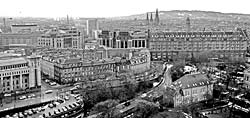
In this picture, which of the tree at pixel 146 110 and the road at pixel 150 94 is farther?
the road at pixel 150 94

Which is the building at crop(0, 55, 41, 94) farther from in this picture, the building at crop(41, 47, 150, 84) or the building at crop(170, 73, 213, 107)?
the building at crop(170, 73, 213, 107)

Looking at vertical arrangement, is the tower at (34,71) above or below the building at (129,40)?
below

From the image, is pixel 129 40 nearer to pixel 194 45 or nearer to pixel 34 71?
pixel 194 45

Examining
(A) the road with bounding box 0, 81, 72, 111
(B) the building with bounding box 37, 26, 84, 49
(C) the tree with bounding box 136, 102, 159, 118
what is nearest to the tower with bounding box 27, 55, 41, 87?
(A) the road with bounding box 0, 81, 72, 111

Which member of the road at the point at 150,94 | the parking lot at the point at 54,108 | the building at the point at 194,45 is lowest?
the parking lot at the point at 54,108

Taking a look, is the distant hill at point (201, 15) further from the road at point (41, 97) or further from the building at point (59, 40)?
the road at point (41, 97)

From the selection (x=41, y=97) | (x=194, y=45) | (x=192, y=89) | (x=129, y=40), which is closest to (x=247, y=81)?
(x=192, y=89)

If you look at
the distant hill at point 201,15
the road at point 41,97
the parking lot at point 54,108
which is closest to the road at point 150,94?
the parking lot at point 54,108
